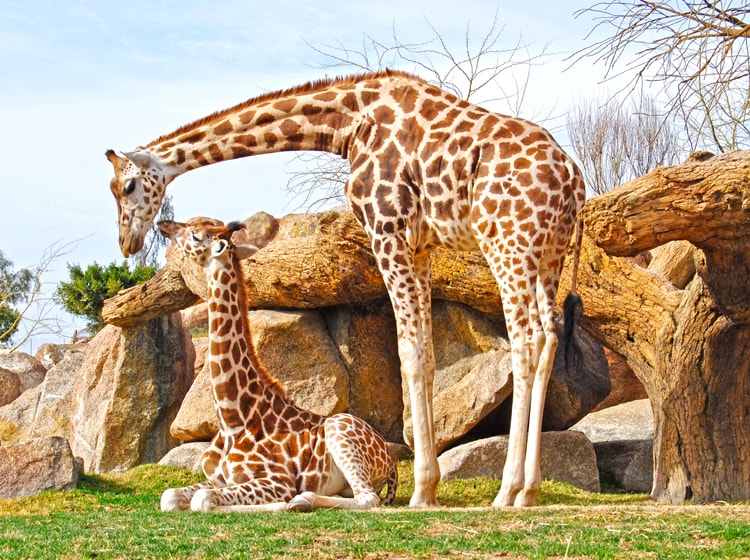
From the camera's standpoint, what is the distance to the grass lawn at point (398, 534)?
4941mm

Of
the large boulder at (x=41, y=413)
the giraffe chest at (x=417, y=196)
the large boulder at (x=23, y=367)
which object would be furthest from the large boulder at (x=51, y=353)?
the giraffe chest at (x=417, y=196)

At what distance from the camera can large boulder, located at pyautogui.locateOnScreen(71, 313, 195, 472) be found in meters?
13.6

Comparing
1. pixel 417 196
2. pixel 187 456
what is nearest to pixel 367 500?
pixel 417 196

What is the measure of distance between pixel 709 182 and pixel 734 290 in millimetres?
1194

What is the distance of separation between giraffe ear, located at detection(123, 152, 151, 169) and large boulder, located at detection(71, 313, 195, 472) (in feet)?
19.6

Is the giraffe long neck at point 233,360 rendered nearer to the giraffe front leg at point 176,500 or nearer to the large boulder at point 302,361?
the giraffe front leg at point 176,500

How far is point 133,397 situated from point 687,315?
7.98 metres

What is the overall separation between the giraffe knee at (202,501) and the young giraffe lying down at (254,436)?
0.59 ft

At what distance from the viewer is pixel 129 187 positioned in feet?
27.4

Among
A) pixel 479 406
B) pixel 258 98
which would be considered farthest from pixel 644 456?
pixel 258 98

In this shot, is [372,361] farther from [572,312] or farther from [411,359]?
[411,359]

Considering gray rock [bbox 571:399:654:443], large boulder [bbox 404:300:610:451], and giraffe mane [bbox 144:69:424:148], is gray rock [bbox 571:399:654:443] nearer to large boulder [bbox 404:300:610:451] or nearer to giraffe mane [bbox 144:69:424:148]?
large boulder [bbox 404:300:610:451]

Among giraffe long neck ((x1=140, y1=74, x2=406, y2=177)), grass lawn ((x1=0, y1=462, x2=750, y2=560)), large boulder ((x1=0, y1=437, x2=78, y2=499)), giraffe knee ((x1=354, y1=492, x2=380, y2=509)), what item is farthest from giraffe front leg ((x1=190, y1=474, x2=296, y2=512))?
large boulder ((x1=0, y1=437, x2=78, y2=499))

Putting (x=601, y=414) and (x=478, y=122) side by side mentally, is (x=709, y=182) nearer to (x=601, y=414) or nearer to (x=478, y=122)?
(x=478, y=122)
